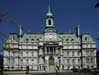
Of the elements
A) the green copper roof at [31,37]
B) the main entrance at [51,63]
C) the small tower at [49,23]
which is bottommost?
the main entrance at [51,63]

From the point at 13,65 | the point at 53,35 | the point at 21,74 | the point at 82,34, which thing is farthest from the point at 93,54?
the point at 21,74

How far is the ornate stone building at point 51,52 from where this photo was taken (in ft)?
330

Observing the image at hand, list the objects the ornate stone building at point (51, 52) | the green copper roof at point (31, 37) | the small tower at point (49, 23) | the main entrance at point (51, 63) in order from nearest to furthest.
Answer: the main entrance at point (51, 63)
the ornate stone building at point (51, 52)
the small tower at point (49, 23)
the green copper roof at point (31, 37)

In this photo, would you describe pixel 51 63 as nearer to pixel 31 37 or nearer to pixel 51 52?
pixel 51 52

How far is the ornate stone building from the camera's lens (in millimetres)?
100625

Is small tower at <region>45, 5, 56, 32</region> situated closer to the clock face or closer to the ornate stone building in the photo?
the ornate stone building

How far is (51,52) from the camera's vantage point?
100 meters

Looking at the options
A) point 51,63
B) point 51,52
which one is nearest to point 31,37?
point 51,52

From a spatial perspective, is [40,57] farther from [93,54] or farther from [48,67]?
[93,54]

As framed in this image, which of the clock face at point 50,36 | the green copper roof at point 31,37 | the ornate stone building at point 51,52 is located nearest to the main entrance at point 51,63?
the ornate stone building at point 51,52

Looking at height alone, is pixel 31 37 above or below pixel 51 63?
above

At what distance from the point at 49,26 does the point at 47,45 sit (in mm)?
7391

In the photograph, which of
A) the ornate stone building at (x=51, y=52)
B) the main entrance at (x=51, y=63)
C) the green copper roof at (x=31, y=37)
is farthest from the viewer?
the green copper roof at (x=31, y=37)

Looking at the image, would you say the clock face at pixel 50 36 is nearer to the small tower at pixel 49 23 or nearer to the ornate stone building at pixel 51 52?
the ornate stone building at pixel 51 52
